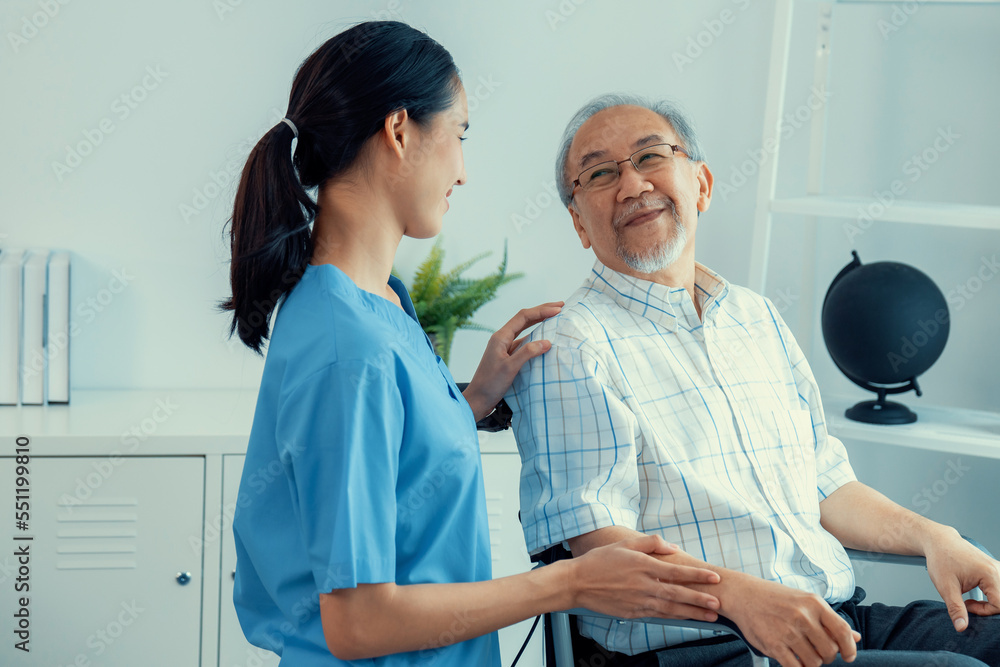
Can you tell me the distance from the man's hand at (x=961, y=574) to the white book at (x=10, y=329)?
6.53 feet

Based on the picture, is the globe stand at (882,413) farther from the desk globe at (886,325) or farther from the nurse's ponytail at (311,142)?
the nurse's ponytail at (311,142)

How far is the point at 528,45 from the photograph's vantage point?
7.51 ft

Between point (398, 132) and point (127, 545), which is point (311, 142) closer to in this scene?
point (398, 132)

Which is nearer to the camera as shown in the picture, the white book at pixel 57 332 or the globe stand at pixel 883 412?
the globe stand at pixel 883 412

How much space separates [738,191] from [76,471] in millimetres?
1826

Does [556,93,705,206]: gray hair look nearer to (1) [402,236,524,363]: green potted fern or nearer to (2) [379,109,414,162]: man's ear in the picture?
(2) [379,109,414,162]: man's ear

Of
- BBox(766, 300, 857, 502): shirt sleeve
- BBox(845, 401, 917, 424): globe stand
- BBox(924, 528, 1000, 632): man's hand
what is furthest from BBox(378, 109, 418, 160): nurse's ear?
BBox(845, 401, 917, 424): globe stand

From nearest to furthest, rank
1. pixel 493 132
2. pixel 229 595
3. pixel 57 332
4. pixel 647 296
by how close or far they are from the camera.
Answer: pixel 647 296 → pixel 229 595 → pixel 57 332 → pixel 493 132

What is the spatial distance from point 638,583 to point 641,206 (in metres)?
0.71

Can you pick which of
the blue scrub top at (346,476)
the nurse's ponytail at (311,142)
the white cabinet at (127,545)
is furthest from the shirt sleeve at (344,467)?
the white cabinet at (127,545)

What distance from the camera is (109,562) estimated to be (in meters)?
1.88

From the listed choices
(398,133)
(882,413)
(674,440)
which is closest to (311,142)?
(398,133)

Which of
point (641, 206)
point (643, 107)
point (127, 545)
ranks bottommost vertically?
point (127, 545)

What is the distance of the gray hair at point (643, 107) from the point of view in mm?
1518
